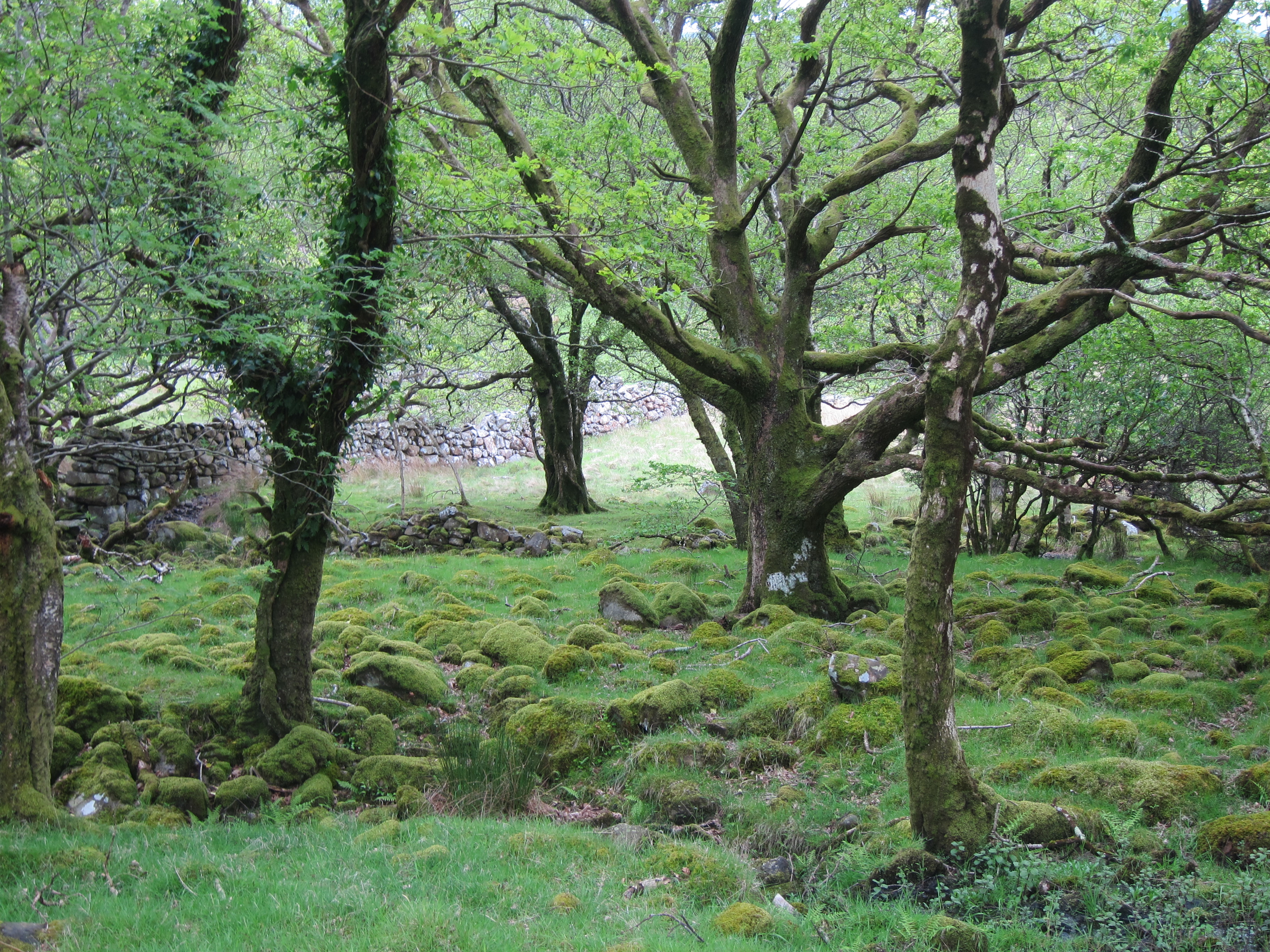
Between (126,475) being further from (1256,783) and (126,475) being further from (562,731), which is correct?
(1256,783)

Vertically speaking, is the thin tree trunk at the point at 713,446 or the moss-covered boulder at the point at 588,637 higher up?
the thin tree trunk at the point at 713,446

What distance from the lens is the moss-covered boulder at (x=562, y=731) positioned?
809 cm

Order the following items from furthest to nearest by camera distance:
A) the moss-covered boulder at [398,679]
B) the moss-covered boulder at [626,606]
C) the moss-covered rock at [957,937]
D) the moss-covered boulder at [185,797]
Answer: the moss-covered boulder at [626,606] < the moss-covered boulder at [398,679] < the moss-covered boulder at [185,797] < the moss-covered rock at [957,937]

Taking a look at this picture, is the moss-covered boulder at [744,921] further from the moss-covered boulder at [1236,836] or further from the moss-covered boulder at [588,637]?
the moss-covered boulder at [588,637]

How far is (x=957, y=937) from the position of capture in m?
4.56

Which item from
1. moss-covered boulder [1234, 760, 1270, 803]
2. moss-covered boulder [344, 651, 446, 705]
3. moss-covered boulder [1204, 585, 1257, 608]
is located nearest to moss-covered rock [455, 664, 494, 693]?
moss-covered boulder [344, 651, 446, 705]

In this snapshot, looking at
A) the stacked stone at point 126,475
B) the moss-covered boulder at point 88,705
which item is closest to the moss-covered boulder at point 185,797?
the moss-covered boulder at point 88,705

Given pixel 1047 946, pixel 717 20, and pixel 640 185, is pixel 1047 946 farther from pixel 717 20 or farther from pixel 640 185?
pixel 717 20

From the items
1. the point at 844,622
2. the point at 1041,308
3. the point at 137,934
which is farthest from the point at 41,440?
the point at 1041,308

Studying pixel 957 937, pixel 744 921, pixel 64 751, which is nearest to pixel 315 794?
pixel 64 751

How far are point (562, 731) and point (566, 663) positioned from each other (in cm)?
161

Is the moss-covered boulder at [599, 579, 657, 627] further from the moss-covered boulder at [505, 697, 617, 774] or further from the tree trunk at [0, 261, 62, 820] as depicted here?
the tree trunk at [0, 261, 62, 820]

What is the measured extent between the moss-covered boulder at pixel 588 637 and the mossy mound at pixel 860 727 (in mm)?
3554

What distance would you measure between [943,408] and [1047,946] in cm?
310
